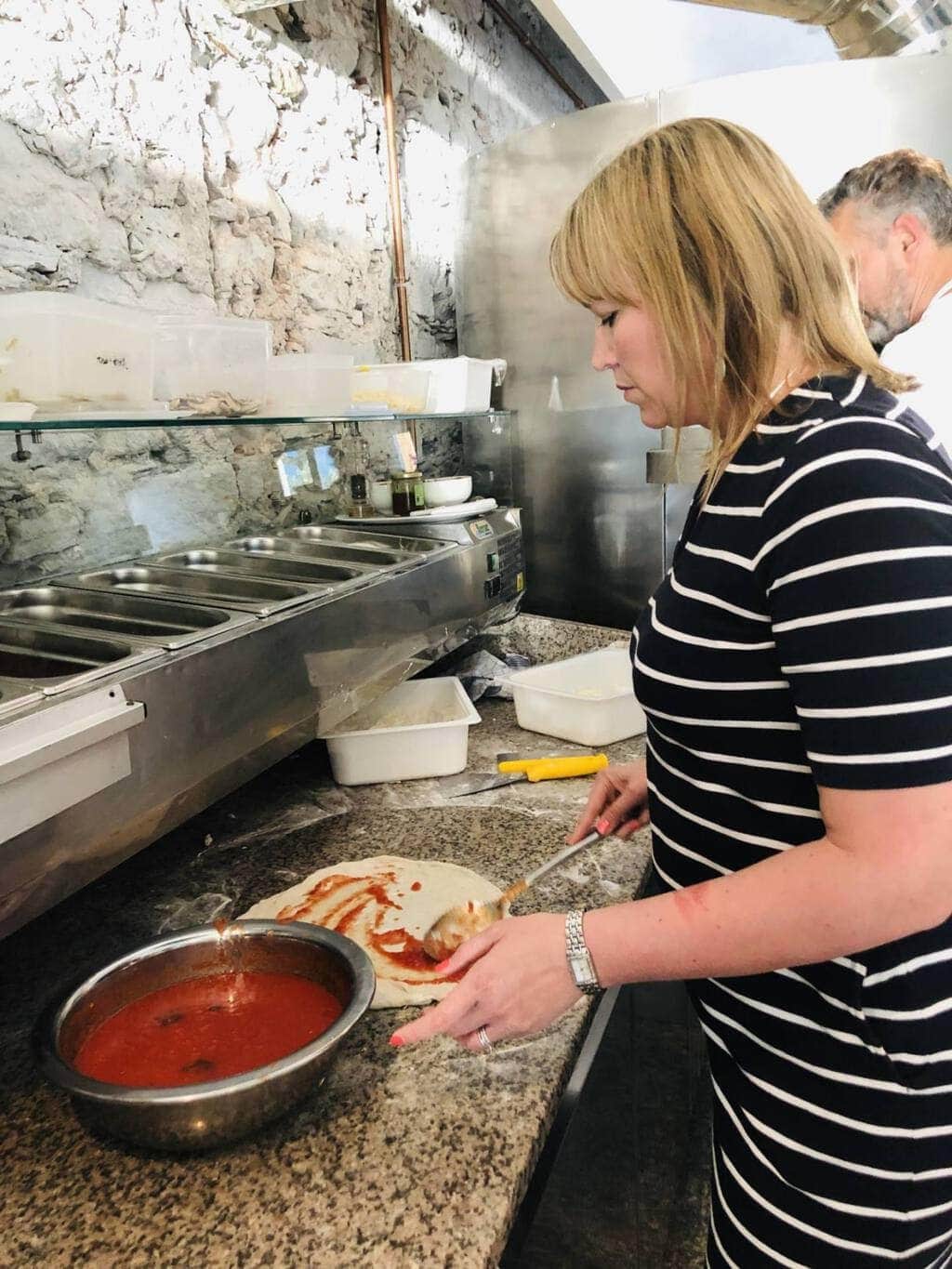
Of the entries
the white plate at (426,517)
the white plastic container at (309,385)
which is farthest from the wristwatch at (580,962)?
the white plate at (426,517)

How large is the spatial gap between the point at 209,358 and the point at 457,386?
3.08ft

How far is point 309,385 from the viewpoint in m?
1.53

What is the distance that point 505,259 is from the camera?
271 cm

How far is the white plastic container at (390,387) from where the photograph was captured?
1854 mm

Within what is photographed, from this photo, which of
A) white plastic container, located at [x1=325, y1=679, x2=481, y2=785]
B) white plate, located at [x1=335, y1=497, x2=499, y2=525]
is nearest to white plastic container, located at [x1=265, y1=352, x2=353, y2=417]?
white plate, located at [x1=335, y1=497, x2=499, y2=525]

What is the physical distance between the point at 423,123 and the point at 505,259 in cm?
47

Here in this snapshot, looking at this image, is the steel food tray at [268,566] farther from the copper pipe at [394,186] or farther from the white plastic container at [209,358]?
the copper pipe at [394,186]

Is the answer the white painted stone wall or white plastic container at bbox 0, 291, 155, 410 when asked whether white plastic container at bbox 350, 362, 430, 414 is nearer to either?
the white painted stone wall

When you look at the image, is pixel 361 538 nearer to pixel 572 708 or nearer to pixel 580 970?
pixel 572 708

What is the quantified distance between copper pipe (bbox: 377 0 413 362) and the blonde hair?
191cm

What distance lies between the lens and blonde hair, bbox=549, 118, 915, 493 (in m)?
0.73

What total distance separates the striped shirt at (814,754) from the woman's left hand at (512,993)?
0.20 meters

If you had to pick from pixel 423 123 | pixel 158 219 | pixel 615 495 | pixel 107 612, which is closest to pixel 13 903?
pixel 107 612

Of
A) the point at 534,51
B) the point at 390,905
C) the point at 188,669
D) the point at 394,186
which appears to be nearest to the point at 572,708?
the point at 390,905
